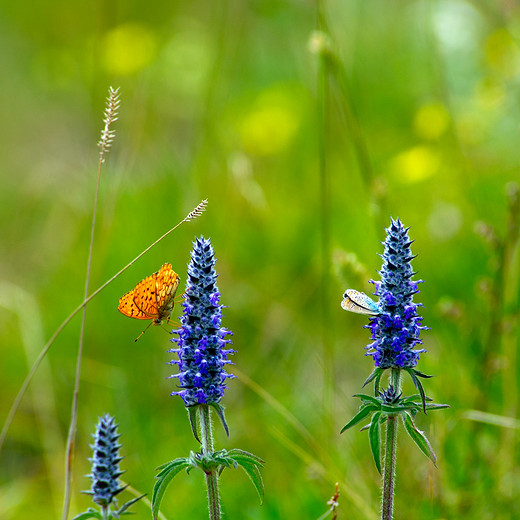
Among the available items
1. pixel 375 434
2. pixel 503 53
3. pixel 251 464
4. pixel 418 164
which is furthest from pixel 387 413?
pixel 503 53

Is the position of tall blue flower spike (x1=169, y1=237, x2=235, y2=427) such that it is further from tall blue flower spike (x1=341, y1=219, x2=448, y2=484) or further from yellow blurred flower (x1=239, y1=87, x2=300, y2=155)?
yellow blurred flower (x1=239, y1=87, x2=300, y2=155)

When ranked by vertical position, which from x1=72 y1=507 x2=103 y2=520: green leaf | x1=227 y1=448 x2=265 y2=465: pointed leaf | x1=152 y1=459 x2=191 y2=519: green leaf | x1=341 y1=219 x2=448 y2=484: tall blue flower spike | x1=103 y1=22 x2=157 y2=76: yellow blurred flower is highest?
x1=103 y1=22 x2=157 y2=76: yellow blurred flower

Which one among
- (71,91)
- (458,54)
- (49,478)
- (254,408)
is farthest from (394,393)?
(71,91)

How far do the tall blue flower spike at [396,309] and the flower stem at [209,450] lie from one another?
42cm

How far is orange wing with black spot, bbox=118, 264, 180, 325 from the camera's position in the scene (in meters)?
1.93

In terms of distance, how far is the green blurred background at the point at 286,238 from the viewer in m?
3.00

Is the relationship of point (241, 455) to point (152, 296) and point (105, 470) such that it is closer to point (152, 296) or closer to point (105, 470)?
point (105, 470)

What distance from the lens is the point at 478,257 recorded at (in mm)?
4410

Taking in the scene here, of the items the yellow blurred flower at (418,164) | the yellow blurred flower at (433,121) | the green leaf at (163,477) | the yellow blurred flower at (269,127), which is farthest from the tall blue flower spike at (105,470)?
the yellow blurred flower at (269,127)

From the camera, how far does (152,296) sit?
1980 mm

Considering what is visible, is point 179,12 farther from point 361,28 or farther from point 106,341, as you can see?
point 106,341

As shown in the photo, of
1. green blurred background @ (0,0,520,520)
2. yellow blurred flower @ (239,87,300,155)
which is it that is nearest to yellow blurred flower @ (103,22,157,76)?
green blurred background @ (0,0,520,520)

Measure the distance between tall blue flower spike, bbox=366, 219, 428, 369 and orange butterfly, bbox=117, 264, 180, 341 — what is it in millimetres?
589

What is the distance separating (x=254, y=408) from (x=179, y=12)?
6.44m
